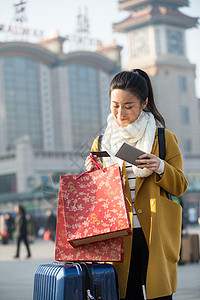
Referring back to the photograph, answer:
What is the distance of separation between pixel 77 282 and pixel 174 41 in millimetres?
87450

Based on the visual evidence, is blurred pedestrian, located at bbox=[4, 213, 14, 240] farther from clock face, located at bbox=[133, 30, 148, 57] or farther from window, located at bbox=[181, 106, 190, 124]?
clock face, located at bbox=[133, 30, 148, 57]

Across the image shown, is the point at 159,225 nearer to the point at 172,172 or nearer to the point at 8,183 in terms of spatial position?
the point at 172,172

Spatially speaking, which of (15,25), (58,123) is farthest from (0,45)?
(58,123)

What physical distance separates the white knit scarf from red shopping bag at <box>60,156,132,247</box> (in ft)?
0.56

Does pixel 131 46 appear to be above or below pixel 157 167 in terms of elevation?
above

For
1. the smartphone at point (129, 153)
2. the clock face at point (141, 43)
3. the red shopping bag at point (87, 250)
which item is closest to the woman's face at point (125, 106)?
the smartphone at point (129, 153)

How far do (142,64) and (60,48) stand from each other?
1703 centimetres

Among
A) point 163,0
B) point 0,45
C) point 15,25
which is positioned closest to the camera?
point 0,45

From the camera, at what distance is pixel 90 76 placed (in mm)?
75000

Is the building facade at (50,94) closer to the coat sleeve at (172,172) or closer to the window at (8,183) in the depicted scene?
the window at (8,183)

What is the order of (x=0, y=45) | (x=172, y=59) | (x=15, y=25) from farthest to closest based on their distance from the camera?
(x=172, y=59) < (x=15, y=25) < (x=0, y=45)

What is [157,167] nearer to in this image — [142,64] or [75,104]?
[75,104]

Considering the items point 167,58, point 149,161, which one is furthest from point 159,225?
point 167,58

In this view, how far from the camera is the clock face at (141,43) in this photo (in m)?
87.4
